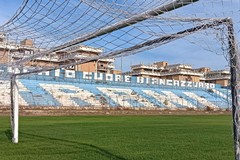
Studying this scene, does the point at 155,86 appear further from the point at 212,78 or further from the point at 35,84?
the point at 212,78

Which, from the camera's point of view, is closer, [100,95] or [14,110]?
[14,110]

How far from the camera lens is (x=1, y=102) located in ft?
121

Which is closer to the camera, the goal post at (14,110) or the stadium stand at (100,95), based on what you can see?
the goal post at (14,110)

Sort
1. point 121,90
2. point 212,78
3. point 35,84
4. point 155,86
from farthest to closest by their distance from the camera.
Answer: point 212,78 < point 155,86 < point 121,90 < point 35,84

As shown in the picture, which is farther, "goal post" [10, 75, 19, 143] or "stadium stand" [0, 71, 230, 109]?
"stadium stand" [0, 71, 230, 109]

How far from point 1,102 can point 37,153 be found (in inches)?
1179

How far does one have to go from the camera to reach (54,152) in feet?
28.4

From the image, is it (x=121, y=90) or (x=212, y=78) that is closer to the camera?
(x=121, y=90)

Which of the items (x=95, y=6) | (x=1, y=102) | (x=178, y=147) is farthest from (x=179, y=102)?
(x=95, y=6)

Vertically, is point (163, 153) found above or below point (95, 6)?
below

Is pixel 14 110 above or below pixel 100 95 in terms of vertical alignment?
below

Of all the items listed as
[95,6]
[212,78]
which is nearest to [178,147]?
[95,6]

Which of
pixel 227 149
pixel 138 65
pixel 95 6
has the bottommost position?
pixel 227 149

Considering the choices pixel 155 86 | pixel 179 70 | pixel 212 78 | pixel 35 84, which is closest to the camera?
pixel 35 84
